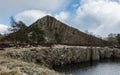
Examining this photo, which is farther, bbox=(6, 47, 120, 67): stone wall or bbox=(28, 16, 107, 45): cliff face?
bbox=(28, 16, 107, 45): cliff face

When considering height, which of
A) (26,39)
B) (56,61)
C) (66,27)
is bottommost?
(56,61)

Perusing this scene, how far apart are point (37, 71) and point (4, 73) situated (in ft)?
10.8

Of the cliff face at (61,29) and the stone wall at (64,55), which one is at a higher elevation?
the cliff face at (61,29)

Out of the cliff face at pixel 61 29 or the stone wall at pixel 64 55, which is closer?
the stone wall at pixel 64 55

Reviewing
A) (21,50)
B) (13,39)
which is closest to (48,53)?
(21,50)

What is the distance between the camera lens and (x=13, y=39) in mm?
87000

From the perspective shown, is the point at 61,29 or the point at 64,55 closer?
the point at 64,55

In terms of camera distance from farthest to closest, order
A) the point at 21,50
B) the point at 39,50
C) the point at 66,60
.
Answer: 1. the point at 66,60
2. the point at 39,50
3. the point at 21,50

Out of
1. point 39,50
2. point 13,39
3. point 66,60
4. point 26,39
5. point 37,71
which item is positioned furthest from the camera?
point 13,39

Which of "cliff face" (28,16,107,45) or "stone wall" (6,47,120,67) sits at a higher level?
"cliff face" (28,16,107,45)

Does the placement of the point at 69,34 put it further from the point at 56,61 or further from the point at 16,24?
the point at 56,61

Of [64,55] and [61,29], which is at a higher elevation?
[61,29]

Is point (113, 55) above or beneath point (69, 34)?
beneath

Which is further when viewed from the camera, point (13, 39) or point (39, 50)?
point (13, 39)
